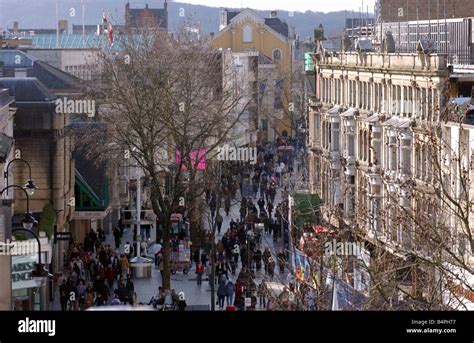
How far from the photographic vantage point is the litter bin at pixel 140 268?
24245 millimetres

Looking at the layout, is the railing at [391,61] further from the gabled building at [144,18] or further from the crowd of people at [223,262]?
the gabled building at [144,18]

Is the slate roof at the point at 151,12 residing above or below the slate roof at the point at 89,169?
above

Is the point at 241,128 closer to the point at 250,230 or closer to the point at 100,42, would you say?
the point at 100,42

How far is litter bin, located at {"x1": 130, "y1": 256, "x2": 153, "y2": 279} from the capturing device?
2425 cm

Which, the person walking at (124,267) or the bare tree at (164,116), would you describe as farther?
the bare tree at (164,116)

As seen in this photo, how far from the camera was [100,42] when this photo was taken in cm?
4072

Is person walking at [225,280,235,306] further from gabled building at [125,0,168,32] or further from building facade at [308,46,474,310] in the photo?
gabled building at [125,0,168,32]

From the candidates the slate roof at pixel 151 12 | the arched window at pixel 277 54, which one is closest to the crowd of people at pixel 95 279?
the slate roof at pixel 151 12

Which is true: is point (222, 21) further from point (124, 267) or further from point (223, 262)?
point (124, 267)

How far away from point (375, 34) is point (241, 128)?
924 centimetres

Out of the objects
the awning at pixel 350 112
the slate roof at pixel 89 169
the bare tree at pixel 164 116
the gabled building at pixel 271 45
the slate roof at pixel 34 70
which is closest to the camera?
the bare tree at pixel 164 116

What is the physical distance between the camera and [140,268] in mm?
24453

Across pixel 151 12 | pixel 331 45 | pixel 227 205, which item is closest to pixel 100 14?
pixel 151 12

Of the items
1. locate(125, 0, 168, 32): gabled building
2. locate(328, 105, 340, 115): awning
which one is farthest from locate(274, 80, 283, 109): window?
locate(328, 105, 340, 115): awning
